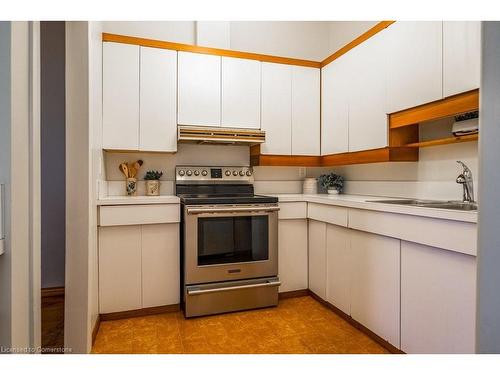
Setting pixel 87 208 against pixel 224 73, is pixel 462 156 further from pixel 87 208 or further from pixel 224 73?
pixel 87 208

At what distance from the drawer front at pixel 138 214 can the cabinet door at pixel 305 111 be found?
131 cm

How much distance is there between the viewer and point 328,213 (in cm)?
252

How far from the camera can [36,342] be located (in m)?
0.95

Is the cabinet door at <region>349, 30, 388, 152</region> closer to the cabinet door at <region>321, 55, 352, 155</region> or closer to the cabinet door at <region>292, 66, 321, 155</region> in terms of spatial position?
the cabinet door at <region>321, 55, 352, 155</region>

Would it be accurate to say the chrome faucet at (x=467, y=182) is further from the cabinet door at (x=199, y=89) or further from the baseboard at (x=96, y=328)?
the baseboard at (x=96, y=328)

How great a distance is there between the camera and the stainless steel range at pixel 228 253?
2.42 metres

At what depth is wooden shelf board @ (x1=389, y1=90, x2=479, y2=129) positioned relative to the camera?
170 cm

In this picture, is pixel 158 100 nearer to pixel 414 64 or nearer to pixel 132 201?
pixel 132 201

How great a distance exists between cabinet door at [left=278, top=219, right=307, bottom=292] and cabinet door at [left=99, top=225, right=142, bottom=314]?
1.19m

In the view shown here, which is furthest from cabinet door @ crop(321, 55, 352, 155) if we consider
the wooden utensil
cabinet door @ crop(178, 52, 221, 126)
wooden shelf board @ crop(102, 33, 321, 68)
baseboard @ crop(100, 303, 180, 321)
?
baseboard @ crop(100, 303, 180, 321)

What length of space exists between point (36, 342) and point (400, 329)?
5.87 feet

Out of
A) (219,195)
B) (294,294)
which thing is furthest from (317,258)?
(219,195)

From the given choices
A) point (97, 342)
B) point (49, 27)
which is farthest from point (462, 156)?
point (49, 27)

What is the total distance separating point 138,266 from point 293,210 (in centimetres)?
136
